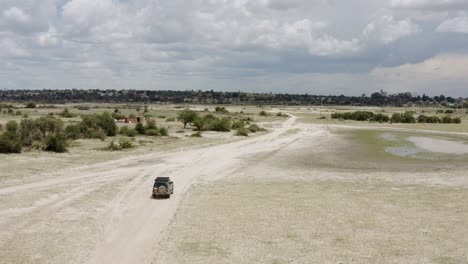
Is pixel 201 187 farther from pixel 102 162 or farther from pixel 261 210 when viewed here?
pixel 102 162

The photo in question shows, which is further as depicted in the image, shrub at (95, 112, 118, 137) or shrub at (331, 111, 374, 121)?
shrub at (331, 111, 374, 121)

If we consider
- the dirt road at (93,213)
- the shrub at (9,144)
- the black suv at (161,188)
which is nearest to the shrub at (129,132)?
the shrub at (9,144)

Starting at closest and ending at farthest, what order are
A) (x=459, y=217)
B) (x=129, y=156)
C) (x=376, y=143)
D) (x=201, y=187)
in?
(x=459, y=217), (x=201, y=187), (x=129, y=156), (x=376, y=143)

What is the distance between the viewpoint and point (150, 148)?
4284 centimetres

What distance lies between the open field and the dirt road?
0.04 meters

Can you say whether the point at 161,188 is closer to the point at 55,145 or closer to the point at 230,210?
the point at 230,210

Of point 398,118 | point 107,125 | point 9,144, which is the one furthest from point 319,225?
point 398,118

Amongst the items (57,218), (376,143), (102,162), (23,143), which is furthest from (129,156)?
(376,143)

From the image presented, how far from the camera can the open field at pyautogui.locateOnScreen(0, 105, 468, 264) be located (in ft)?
48.2

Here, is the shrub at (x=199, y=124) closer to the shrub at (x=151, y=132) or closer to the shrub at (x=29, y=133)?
the shrub at (x=151, y=132)

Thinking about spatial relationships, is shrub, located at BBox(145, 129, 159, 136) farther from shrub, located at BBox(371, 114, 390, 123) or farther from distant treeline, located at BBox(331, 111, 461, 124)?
shrub, located at BBox(371, 114, 390, 123)

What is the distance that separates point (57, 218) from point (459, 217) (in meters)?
15.1

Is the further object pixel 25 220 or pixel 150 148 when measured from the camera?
pixel 150 148

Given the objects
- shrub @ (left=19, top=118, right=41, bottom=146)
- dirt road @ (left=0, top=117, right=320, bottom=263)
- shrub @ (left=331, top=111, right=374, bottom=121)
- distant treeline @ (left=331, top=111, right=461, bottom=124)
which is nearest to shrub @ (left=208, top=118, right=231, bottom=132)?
shrub @ (left=19, top=118, right=41, bottom=146)
